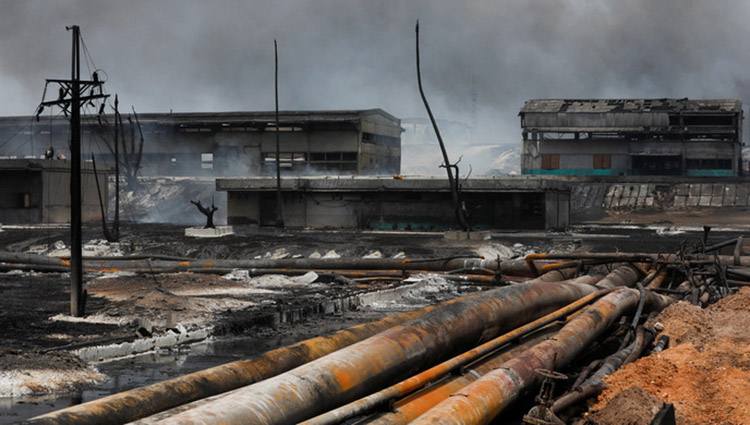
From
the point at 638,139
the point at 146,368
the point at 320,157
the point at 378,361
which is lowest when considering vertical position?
the point at 146,368

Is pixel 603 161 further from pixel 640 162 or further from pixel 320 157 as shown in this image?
pixel 320 157

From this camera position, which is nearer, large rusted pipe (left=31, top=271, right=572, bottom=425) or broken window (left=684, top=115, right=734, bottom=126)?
large rusted pipe (left=31, top=271, right=572, bottom=425)

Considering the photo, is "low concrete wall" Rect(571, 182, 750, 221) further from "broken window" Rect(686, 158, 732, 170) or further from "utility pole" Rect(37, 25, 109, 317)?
"utility pole" Rect(37, 25, 109, 317)

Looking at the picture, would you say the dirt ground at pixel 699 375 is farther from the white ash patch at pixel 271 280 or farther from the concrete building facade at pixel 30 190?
Answer: the concrete building facade at pixel 30 190

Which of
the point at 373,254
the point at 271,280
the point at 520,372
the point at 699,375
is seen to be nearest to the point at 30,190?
the point at 373,254

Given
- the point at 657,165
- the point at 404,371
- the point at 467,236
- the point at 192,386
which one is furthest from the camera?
the point at 657,165

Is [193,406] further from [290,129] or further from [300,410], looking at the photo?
[290,129]

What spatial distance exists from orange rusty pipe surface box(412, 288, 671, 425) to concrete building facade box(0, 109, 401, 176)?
41.4 m

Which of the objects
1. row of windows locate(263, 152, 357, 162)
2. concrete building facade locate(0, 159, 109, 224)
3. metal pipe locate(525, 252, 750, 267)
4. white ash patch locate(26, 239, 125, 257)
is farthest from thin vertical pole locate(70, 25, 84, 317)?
row of windows locate(263, 152, 357, 162)

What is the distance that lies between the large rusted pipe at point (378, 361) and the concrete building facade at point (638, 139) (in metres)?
50.8

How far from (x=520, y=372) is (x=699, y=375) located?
88.6 inches

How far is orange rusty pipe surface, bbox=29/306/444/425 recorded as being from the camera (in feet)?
22.5

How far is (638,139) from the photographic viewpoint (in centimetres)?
6228

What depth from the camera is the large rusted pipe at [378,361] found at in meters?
6.95
